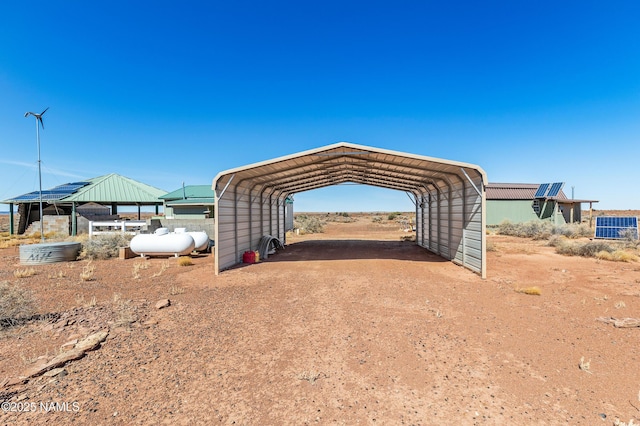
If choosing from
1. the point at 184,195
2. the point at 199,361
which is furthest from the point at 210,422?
the point at 184,195

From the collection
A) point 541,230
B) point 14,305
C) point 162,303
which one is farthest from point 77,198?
point 541,230

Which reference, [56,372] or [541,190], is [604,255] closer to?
[56,372]

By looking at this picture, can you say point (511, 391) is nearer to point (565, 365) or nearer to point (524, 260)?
point (565, 365)

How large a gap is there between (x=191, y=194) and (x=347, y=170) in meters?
17.5

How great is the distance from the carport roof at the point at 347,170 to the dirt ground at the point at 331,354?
15.1ft

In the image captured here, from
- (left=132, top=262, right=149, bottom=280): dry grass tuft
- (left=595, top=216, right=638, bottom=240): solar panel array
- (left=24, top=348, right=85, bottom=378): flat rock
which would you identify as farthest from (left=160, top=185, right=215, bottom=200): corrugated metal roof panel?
(left=595, top=216, right=638, bottom=240): solar panel array

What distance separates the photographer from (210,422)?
3.36m

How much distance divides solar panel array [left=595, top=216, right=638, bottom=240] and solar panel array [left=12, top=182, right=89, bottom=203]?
39430 millimetres

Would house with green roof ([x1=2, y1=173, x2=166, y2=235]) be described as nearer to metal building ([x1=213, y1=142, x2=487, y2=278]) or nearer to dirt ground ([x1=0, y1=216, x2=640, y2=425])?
metal building ([x1=213, y1=142, x2=487, y2=278])

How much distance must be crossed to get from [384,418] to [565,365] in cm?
312

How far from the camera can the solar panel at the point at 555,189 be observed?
2928 cm

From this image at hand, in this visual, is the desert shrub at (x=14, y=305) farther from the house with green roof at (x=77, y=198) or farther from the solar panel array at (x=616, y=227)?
the solar panel array at (x=616, y=227)

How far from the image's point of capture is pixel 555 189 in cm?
2966

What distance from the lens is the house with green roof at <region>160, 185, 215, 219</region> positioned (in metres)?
25.8
